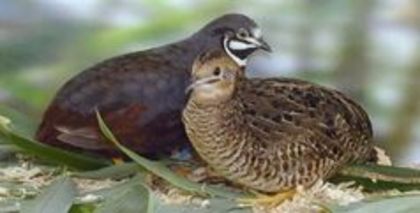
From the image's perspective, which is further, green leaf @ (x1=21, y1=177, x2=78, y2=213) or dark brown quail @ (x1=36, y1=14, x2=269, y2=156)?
dark brown quail @ (x1=36, y1=14, x2=269, y2=156)

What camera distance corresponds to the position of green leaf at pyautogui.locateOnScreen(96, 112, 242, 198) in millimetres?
1556

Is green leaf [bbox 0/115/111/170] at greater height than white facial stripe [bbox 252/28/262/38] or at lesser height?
lesser

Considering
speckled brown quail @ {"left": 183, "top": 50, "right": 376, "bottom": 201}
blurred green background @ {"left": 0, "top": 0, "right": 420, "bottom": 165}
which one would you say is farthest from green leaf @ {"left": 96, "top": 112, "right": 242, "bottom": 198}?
blurred green background @ {"left": 0, "top": 0, "right": 420, "bottom": 165}

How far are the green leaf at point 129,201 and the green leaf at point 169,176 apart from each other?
52 mm

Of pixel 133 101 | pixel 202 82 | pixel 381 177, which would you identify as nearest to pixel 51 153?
pixel 133 101

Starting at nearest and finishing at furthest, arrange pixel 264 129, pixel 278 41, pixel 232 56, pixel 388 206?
pixel 388 206 → pixel 264 129 → pixel 232 56 → pixel 278 41

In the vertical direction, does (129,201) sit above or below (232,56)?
below

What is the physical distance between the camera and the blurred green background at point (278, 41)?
2717 millimetres

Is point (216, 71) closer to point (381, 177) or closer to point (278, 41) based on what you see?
point (381, 177)

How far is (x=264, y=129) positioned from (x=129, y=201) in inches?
7.3

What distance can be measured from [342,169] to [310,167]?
0.20ft

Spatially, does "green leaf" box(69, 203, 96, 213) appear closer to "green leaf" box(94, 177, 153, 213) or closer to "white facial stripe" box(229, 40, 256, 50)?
"green leaf" box(94, 177, 153, 213)

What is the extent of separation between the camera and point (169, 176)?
5.15 ft

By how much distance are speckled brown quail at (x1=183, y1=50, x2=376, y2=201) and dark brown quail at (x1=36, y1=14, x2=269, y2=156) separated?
0.09 m
